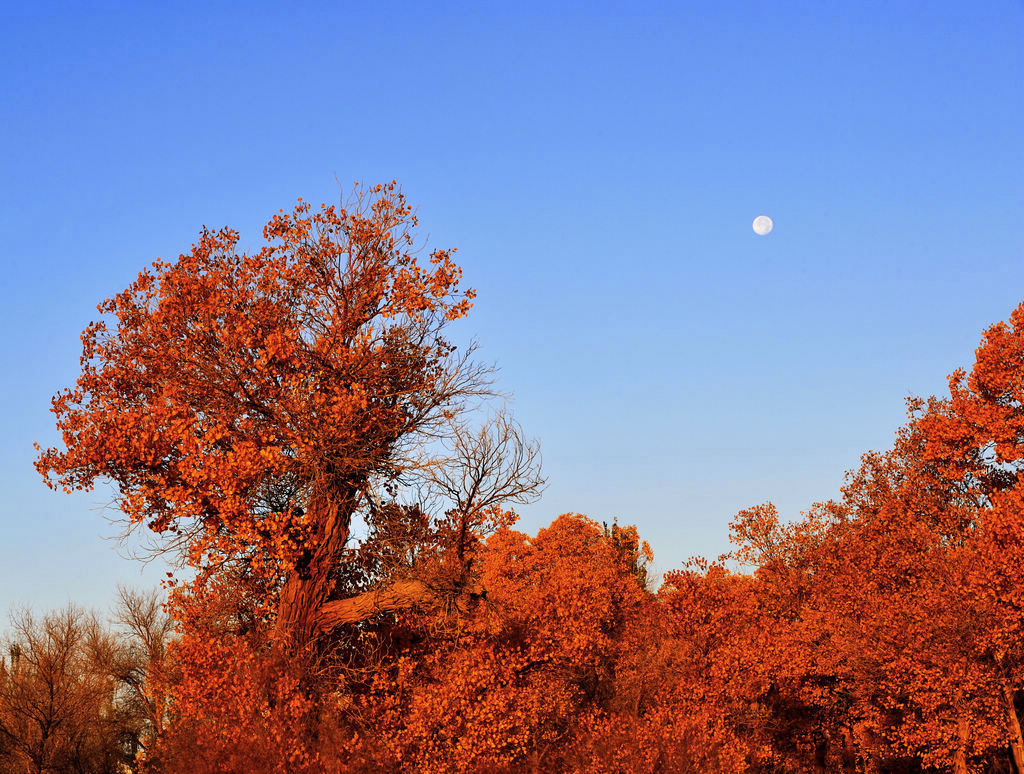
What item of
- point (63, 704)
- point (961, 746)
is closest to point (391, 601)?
point (961, 746)

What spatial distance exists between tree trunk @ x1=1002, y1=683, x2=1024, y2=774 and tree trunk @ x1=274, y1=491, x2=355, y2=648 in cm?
2874

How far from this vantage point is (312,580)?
26078mm

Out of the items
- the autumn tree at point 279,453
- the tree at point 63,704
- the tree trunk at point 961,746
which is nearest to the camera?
the autumn tree at point 279,453

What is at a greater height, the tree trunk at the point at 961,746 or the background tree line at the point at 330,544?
the background tree line at the point at 330,544

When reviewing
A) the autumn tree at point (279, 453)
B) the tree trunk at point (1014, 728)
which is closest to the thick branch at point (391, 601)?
the autumn tree at point (279, 453)

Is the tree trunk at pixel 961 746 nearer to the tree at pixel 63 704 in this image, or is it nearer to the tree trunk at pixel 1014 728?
the tree trunk at pixel 1014 728

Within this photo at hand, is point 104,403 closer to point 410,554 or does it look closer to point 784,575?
point 410,554

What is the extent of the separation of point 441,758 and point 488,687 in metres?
2.94

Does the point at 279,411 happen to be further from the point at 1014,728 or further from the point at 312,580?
the point at 1014,728

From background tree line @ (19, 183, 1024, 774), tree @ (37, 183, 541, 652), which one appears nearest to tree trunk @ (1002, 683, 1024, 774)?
background tree line @ (19, 183, 1024, 774)

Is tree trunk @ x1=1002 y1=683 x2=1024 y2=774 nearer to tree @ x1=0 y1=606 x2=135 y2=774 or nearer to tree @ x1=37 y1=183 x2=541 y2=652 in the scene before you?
tree @ x1=37 y1=183 x2=541 y2=652

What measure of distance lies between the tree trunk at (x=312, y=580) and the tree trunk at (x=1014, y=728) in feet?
94.3

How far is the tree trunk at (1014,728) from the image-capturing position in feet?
122

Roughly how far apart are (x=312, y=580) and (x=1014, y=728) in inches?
1184
